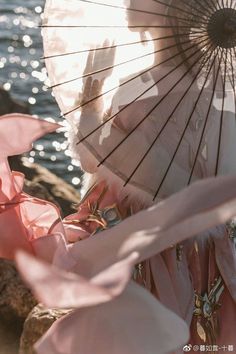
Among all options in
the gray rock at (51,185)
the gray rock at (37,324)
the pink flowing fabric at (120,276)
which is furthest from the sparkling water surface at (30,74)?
the pink flowing fabric at (120,276)

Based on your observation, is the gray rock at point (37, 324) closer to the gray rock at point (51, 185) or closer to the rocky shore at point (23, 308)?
the rocky shore at point (23, 308)

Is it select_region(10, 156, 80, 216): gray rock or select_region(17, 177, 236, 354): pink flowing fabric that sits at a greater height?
select_region(17, 177, 236, 354): pink flowing fabric

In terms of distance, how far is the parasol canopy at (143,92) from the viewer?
75.2 inches

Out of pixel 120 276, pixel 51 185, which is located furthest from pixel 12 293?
pixel 120 276

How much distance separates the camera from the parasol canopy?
1.91 metres

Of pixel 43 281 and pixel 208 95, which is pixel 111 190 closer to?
pixel 208 95

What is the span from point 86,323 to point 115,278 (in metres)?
0.31

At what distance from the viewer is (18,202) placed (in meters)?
1.91

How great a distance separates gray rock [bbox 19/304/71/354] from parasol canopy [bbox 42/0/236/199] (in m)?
0.85

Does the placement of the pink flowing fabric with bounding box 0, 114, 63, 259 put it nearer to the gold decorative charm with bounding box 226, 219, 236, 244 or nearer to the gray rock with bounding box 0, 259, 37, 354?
the gold decorative charm with bounding box 226, 219, 236, 244

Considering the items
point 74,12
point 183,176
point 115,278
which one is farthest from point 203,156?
point 115,278

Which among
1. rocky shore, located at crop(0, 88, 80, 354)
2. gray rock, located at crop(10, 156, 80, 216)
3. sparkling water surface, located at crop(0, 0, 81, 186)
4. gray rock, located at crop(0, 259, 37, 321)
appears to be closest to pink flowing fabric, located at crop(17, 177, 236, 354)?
rocky shore, located at crop(0, 88, 80, 354)

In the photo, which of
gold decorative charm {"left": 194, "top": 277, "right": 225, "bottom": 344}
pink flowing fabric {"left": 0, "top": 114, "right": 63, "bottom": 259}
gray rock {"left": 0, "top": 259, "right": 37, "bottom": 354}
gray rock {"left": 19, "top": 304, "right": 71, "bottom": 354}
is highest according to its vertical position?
pink flowing fabric {"left": 0, "top": 114, "right": 63, "bottom": 259}

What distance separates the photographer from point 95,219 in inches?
80.4
